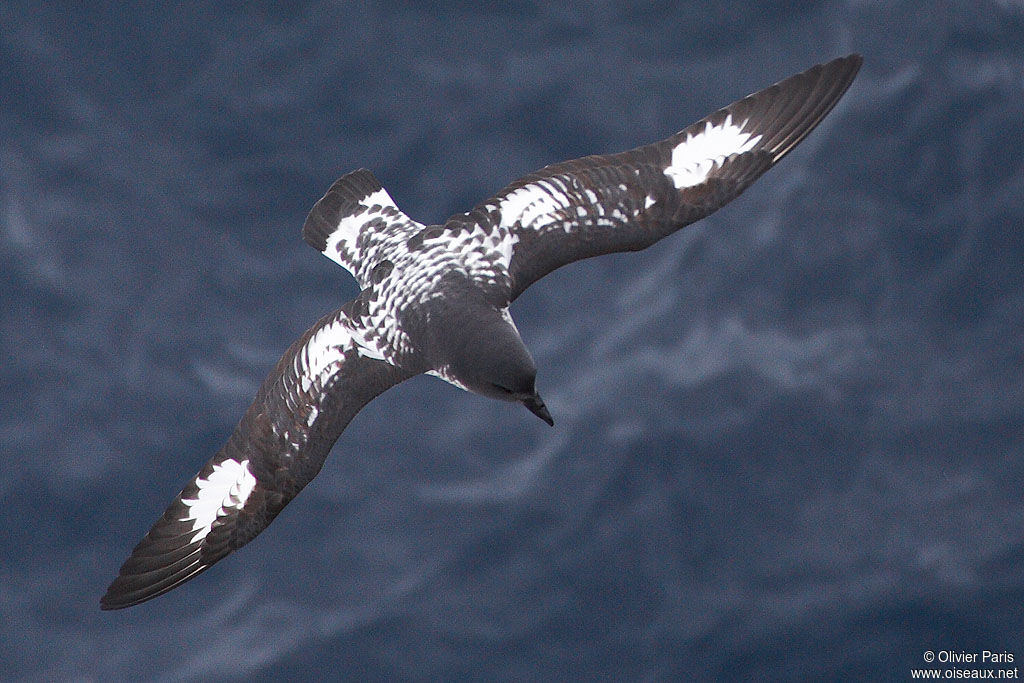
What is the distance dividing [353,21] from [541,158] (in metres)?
2.45

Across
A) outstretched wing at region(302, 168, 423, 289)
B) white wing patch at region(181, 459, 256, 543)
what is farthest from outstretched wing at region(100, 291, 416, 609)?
outstretched wing at region(302, 168, 423, 289)

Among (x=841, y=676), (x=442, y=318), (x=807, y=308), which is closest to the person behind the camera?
(x=442, y=318)

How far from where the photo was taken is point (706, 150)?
14.4 m

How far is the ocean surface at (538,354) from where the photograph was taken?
15664 mm

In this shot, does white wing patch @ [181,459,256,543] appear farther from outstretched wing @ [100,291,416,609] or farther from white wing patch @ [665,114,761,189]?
white wing patch @ [665,114,761,189]

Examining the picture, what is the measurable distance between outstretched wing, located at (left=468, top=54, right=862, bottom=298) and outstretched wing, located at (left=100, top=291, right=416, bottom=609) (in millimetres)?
1488

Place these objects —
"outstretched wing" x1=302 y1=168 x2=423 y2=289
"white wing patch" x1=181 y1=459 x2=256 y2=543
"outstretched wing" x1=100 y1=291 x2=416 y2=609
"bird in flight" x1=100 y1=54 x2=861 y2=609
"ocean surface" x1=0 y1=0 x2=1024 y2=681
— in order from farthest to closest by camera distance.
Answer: "ocean surface" x1=0 y1=0 x2=1024 y2=681, "outstretched wing" x1=302 y1=168 x2=423 y2=289, "white wing patch" x1=181 y1=459 x2=256 y2=543, "outstretched wing" x1=100 y1=291 x2=416 y2=609, "bird in flight" x1=100 y1=54 x2=861 y2=609

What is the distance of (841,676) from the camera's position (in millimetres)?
15289

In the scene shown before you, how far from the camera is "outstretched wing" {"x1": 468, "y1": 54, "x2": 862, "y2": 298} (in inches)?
548

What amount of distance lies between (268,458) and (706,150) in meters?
4.53

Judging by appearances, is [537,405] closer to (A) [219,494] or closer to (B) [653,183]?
(B) [653,183]

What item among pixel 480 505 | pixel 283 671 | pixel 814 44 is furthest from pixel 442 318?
pixel 814 44

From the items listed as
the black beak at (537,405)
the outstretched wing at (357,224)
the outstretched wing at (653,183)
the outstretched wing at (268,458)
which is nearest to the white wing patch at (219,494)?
the outstretched wing at (268,458)

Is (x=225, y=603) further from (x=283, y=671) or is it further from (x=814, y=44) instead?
(x=814, y=44)
